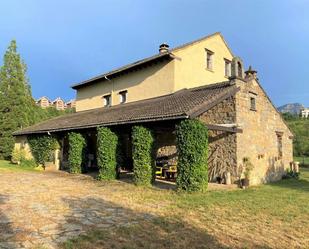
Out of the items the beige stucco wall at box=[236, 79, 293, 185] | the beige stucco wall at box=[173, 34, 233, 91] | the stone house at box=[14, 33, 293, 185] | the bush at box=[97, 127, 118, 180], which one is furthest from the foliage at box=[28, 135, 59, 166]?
the beige stucco wall at box=[236, 79, 293, 185]

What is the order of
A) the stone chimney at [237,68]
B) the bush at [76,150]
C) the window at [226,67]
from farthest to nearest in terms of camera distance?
1. the window at [226,67]
2. the bush at [76,150]
3. the stone chimney at [237,68]

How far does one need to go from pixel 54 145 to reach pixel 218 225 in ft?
50.8

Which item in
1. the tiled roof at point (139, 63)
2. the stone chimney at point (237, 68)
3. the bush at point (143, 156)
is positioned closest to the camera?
the bush at point (143, 156)

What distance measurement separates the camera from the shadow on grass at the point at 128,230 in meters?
5.68

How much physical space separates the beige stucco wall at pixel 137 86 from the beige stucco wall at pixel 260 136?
4835 mm

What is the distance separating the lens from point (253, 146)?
15.6 metres

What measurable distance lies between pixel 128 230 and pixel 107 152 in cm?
841

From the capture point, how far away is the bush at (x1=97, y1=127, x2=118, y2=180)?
14703 millimetres

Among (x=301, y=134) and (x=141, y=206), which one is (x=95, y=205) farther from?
(x=301, y=134)

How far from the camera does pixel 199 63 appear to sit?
66.2 feet

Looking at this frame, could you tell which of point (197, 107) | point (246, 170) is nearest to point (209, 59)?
point (246, 170)

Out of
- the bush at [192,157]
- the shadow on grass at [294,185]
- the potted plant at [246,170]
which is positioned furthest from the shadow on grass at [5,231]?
the shadow on grass at [294,185]

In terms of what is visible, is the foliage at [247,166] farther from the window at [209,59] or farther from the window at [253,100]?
the window at [209,59]

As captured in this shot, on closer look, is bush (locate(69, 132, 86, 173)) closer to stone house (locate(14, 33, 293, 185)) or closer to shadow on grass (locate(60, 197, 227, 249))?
stone house (locate(14, 33, 293, 185))
